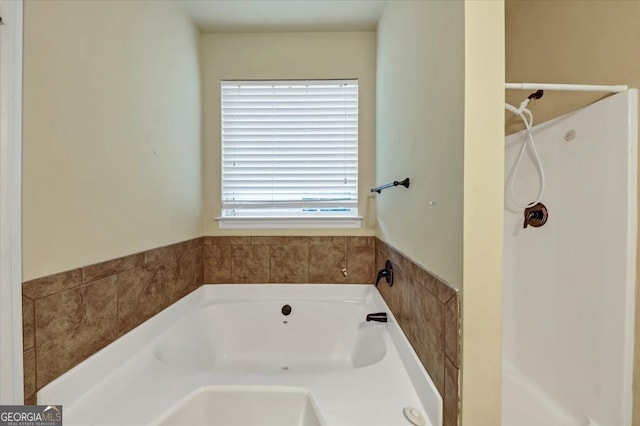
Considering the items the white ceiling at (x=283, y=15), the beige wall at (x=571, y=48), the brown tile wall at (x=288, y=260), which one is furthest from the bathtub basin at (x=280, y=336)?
the white ceiling at (x=283, y=15)

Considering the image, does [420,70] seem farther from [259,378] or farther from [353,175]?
[259,378]

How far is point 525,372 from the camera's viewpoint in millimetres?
1265

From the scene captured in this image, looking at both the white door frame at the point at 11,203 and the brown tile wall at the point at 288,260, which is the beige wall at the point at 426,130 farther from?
the white door frame at the point at 11,203

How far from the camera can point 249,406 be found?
0.84 metres

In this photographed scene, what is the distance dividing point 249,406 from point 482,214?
0.94 metres

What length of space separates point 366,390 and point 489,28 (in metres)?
1.14

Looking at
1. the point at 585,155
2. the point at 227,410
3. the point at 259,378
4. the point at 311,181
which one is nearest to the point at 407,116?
the point at 585,155

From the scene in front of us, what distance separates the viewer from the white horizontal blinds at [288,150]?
1803 millimetres

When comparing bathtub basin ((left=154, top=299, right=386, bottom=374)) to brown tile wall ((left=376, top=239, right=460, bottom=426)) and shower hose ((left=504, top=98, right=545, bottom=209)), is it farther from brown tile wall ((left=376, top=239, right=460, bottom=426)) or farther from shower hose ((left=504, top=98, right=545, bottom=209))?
shower hose ((left=504, top=98, right=545, bottom=209))

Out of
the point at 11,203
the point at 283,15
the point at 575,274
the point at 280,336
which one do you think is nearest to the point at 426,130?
the point at 575,274

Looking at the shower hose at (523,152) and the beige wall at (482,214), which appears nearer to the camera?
the beige wall at (482,214)

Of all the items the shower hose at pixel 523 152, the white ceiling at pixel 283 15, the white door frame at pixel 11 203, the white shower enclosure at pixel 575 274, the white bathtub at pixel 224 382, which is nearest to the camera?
the white door frame at pixel 11 203

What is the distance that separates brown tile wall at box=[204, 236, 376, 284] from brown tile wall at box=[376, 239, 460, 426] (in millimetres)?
604

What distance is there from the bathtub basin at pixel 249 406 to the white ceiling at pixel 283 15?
6.44 feet
